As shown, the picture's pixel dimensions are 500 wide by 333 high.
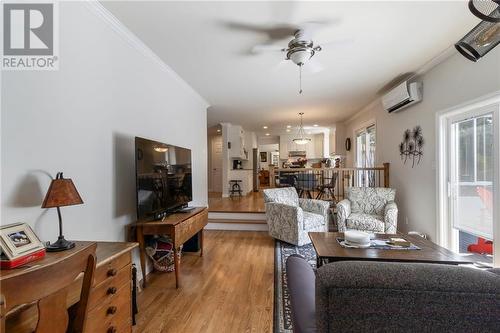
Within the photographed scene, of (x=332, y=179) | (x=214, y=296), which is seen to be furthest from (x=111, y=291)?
(x=332, y=179)

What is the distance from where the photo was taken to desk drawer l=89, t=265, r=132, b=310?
1.35 metres

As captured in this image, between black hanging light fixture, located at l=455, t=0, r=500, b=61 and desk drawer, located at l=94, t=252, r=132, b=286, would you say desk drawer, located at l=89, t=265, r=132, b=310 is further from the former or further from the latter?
black hanging light fixture, located at l=455, t=0, r=500, b=61

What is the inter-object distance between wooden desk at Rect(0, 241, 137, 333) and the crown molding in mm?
1892

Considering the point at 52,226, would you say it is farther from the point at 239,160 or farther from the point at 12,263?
the point at 239,160

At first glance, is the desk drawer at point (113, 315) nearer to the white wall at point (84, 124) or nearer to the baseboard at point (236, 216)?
the white wall at point (84, 124)

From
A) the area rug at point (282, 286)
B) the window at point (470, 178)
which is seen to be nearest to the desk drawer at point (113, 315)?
the area rug at point (282, 286)

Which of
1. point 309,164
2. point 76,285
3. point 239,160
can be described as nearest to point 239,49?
point 76,285

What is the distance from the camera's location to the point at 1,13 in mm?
1428

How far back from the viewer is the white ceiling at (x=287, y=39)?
208 cm

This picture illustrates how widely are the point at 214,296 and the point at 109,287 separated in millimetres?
1192

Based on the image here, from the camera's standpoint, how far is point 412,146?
386cm

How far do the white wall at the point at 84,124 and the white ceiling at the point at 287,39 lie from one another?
31 cm

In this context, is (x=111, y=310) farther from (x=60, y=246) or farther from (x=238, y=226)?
(x=238, y=226)

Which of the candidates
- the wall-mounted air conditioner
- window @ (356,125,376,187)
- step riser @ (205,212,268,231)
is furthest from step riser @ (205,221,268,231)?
the wall-mounted air conditioner
